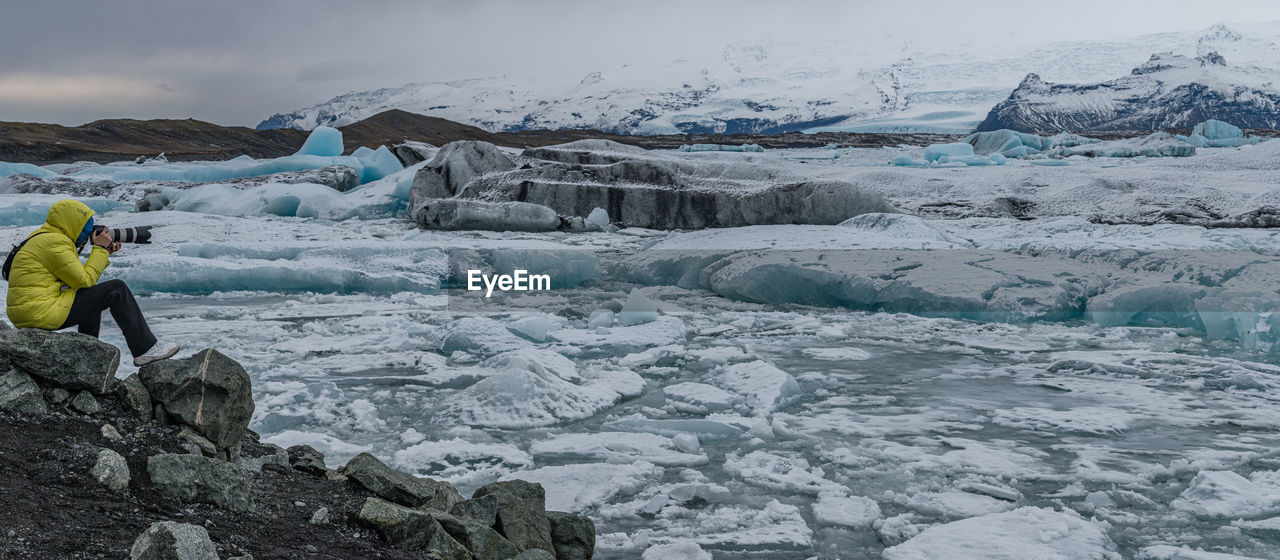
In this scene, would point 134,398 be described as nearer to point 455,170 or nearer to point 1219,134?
point 455,170

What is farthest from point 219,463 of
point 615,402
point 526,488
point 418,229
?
point 418,229

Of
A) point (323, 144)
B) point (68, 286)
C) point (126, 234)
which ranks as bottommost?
point (68, 286)

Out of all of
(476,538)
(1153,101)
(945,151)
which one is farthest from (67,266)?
(1153,101)

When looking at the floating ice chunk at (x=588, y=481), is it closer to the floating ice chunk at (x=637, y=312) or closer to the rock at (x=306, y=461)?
the rock at (x=306, y=461)

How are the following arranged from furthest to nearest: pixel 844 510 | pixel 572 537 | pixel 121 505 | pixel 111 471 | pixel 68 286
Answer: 1. pixel 68 286
2. pixel 844 510
3. pixel 572 537
4. pixel 111 471
5. pixel 121 505

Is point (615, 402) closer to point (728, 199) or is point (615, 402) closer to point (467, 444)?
point (467, 444)

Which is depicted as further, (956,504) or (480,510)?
(956,504)

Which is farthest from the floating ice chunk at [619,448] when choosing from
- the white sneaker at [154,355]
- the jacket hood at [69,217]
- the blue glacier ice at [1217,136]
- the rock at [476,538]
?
the blue glacier ice at [1217,136]

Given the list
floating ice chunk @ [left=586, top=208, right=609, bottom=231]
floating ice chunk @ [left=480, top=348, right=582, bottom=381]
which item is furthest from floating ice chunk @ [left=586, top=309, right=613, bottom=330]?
floating ice chunk @ [left=586, top=208, right=609, bottom=231]
